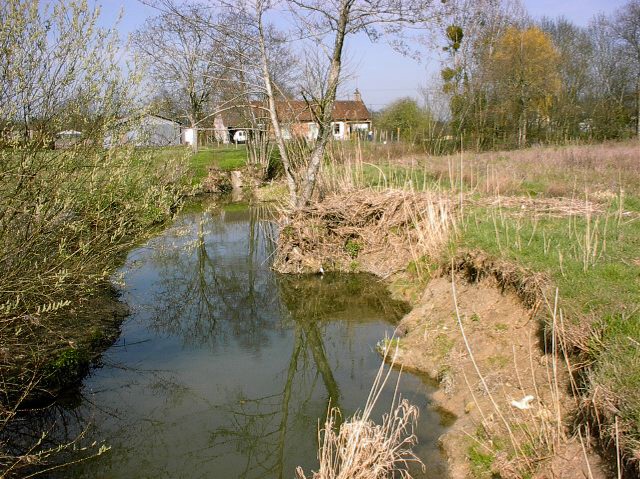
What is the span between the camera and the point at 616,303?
221 inches

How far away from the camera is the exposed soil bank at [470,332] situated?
4711mm

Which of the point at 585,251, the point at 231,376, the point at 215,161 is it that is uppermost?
the point at 215,161

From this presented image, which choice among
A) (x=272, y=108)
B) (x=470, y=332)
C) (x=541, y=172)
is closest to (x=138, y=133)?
(x=470, y=332)

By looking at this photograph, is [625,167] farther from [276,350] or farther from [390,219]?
[276,350]

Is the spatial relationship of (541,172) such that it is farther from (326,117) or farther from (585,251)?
(585,251)

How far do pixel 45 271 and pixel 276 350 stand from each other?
12.2 feet

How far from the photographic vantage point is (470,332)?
291 inches

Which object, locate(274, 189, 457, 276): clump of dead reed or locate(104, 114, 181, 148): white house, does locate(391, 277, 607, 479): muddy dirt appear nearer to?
locate(274, 189, 457, 276): clump of dead reed

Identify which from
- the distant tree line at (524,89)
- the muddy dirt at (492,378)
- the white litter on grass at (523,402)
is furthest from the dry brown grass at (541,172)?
the distant tree line at (524,89)

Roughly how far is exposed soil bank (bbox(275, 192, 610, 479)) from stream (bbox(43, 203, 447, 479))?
39 cm

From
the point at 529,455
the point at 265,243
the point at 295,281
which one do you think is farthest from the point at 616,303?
the point at 265,243

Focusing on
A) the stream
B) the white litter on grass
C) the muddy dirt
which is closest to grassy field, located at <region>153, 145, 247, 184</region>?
the stream

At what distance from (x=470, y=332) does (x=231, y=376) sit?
126 inches

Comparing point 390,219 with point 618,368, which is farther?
point 390,219
